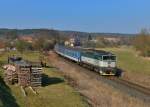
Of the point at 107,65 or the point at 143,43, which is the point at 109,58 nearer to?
the point at 107,65

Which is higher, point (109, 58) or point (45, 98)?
point (109, 58)

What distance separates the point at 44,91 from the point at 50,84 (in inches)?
215

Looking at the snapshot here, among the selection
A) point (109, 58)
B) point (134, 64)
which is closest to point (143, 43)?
point (134, 64)

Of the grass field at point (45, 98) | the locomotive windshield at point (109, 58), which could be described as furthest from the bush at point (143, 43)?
the grass field at point (45, 98)

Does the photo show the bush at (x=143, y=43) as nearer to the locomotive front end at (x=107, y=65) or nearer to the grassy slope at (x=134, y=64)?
the grassy slope at (x=134, y=64)

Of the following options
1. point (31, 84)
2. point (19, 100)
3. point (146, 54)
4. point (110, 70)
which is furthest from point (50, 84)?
point (146, 54)

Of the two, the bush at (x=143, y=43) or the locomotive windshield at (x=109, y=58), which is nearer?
the locomotive windshield at (x=109, y=58)

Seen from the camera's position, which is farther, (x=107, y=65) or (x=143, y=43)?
(x=143, y=43)

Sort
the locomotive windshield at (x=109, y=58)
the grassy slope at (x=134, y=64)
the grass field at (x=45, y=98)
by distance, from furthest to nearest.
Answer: the grassy slope at (x=134, y=64), the locomotive windshield at (x=109, y=58), the grass field at (x=45, y=98)

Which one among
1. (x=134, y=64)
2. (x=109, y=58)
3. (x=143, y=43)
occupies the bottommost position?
(x=134, y=64)

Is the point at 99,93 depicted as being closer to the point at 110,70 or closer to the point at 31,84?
the point at 31,84

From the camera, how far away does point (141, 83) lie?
42.6 metres

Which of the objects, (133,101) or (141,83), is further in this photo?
(141,83)

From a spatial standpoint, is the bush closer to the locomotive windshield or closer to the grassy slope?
the grassy slope
